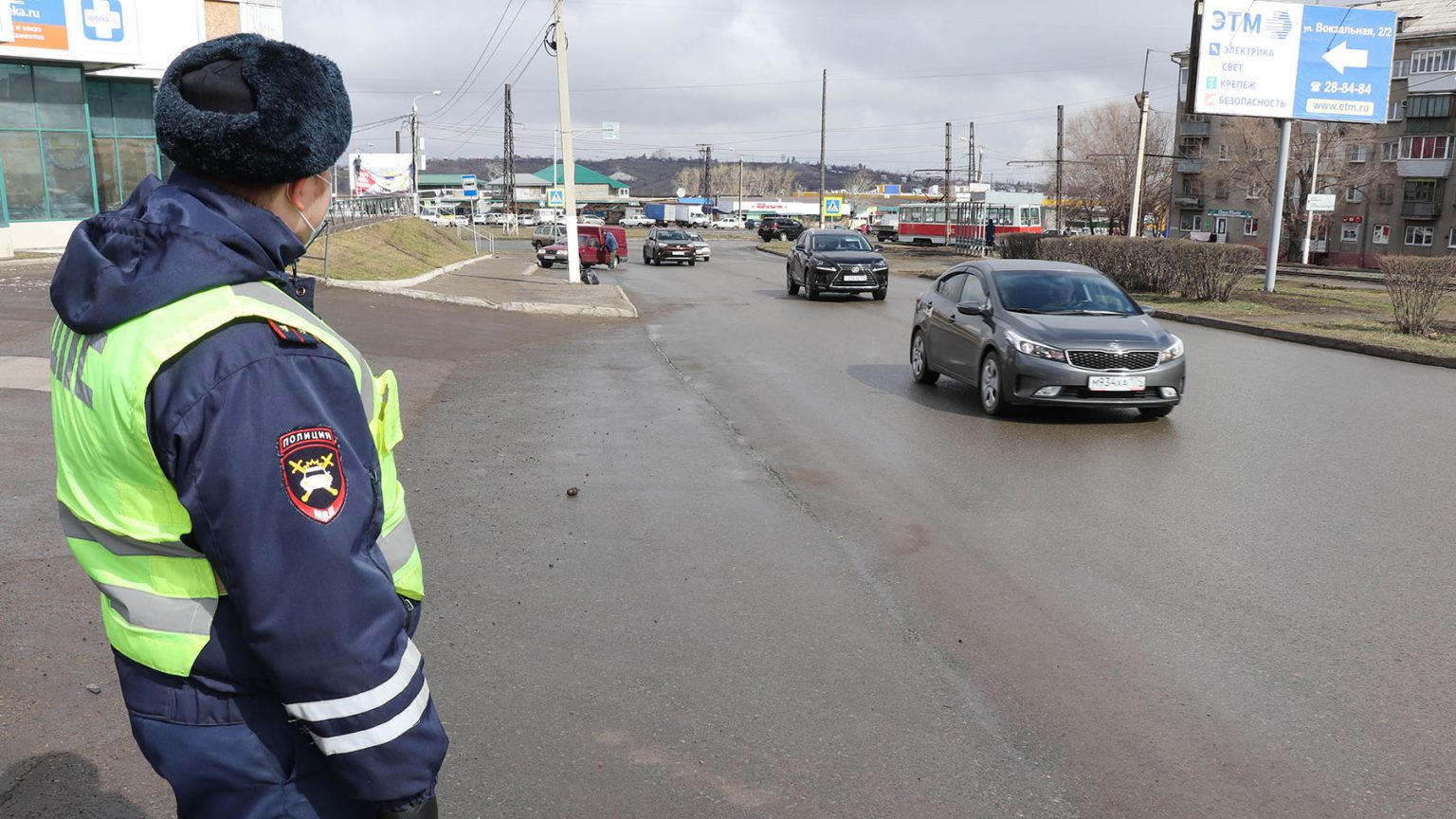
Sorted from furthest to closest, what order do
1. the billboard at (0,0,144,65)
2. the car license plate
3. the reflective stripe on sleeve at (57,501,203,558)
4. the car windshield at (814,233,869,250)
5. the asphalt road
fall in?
1. the car windshield at (814,233,869,250)
2. the billboard at (0,0,144,65)
3. the car license plate
4. the asphalt road
5. the reflective stripe on sleeve at (57,501,203,558)

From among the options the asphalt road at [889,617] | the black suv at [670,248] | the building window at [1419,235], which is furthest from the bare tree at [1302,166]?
the asphalt road at [889,617]

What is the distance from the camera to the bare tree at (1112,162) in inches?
3593

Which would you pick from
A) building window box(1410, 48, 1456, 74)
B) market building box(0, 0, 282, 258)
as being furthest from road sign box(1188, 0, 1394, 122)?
building window box(1410, 48, 1456, 74)

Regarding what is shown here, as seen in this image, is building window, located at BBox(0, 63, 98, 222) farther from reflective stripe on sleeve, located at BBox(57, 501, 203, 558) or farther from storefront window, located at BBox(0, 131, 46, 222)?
reflective stripe on sleeve, located at BBox(57, 501, 203, 558)

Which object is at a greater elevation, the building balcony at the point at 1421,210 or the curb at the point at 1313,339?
the building balcony at the point at 1421,210

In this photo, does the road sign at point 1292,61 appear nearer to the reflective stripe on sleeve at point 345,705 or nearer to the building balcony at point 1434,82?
the reflective stripe on sleeve at point 345,705

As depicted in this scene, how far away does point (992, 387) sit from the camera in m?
11.4

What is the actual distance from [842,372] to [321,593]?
12712 mm

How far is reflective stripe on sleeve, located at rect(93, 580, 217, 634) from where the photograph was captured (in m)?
1.80

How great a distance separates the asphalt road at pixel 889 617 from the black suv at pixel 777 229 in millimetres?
66206

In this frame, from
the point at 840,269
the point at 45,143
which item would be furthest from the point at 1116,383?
the point at 45,143

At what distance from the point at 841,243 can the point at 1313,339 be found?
12435 millimetres

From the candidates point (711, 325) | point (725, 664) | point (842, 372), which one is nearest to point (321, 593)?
point (725, 664)

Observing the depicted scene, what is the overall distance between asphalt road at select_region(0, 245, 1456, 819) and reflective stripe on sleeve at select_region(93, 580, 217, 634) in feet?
6.52
